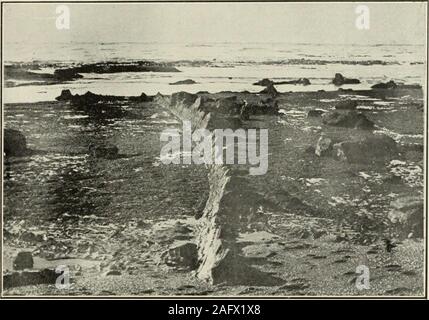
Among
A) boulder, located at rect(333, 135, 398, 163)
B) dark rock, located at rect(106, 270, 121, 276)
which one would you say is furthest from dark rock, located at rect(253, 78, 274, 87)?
dark rock, located at rect(106, 270, 121, 276)

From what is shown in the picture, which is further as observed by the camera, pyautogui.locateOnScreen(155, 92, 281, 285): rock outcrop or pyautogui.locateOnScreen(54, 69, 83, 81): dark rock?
pyautogui.locateOnScreen(54, 69, 83, 81): dark rock

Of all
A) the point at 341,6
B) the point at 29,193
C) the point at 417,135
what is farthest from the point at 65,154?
the point at 417,135

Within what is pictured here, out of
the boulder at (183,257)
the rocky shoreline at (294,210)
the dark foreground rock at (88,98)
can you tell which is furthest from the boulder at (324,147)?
the dark foreground rock at (88,98)

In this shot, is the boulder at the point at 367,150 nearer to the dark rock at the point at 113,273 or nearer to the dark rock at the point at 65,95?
the dark rock at the point at 113,273

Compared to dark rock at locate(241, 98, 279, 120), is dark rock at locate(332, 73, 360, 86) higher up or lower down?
higher up

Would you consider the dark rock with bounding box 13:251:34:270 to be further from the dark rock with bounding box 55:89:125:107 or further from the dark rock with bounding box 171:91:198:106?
the dark rock with bounding box 171:91:198:106

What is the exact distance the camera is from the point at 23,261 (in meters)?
2.08

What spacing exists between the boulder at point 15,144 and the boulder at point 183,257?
0.68m

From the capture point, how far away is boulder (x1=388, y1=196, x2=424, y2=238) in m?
2.08

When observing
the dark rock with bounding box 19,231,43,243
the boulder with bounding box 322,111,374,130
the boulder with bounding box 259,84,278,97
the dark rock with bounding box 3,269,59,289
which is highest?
the boulder with bounding box 259,84,278,97

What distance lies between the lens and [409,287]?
6.81 feet

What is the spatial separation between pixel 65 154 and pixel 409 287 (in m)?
1.40

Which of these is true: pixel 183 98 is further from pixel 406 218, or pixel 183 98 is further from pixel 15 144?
pixel 406 218

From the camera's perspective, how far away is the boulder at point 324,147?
210cm
